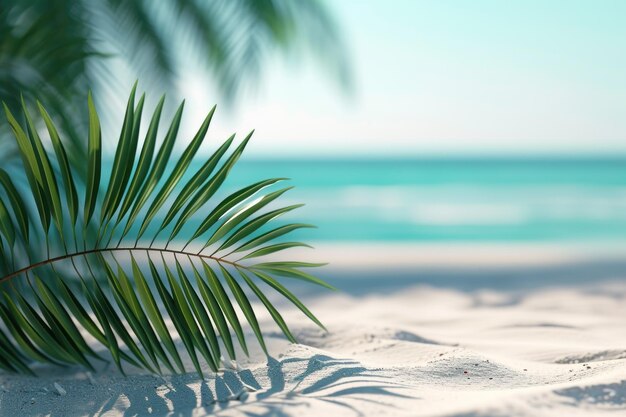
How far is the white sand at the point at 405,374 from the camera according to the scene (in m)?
1.56

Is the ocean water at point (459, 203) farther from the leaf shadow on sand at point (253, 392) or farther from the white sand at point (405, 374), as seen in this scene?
the leaf shadow on sand at point (253, 392)

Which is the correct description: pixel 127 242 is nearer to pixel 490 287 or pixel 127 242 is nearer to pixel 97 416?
pixel 490 287

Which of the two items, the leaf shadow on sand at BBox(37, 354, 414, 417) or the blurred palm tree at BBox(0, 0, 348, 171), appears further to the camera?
the blurred palm tree at BBox(0, 0, 348, 171)

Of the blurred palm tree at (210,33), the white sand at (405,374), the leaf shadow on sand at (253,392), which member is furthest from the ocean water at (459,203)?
the leaf shadow on sand at (253,392)

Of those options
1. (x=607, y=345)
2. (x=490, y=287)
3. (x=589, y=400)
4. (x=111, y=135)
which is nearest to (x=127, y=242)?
(x=111, y=135)

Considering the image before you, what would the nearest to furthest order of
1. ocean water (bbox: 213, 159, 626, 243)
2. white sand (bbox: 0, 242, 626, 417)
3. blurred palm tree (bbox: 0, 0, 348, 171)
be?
white sand (bbox: 0, 242, 626, 417), blurred palm tree (bbox: 0, 0, 348, 171), ocean water (bbox: 213, 159, 626, 243)

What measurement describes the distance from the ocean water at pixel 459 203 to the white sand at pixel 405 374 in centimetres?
481

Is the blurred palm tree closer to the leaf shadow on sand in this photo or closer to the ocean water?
the ocean water

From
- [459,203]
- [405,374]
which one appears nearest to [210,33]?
[405,374]

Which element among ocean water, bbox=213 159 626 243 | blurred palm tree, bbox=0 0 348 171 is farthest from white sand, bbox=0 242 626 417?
ocean water, bbox=213 159 626 243

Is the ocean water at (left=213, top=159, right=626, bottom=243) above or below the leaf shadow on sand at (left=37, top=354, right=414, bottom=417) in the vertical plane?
above

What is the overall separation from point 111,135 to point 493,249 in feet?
11.6

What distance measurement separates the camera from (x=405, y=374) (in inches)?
72.3

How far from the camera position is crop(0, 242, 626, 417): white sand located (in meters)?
1.56
